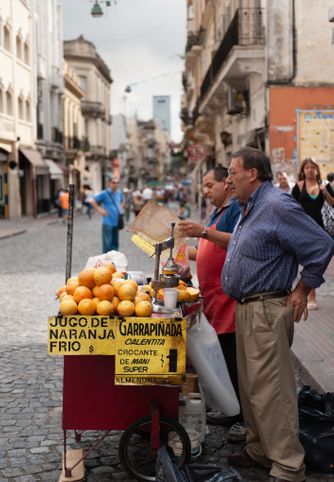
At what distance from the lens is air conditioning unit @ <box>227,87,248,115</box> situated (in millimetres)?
21594

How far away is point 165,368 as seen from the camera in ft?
12.9

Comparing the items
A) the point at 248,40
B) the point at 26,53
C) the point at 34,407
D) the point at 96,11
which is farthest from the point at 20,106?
the point at 34,407

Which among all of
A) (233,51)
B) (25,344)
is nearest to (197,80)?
(233,51)

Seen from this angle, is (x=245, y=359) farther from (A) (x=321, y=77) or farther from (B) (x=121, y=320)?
(A) (x=321, y=77)

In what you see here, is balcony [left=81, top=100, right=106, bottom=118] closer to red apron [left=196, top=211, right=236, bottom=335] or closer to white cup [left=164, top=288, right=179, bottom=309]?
red apron [left=196, top=211, right=236, bottom=335]

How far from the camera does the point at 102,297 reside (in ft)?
13.4

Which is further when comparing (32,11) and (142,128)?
(142,128)

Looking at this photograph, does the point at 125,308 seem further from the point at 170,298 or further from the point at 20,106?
the point at 20,106

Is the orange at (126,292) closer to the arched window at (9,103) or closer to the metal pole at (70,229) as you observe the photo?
the metal pole at (70,229)

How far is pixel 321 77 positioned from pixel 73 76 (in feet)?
137

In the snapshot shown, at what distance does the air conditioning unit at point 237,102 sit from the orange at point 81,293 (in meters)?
18.1

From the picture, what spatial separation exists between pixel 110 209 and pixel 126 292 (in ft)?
27.8

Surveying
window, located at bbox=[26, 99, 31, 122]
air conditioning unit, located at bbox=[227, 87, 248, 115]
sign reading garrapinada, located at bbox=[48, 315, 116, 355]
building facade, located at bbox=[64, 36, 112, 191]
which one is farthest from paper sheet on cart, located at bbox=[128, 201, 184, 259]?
building facade, located at bbox=[64, 36, 112, 191]

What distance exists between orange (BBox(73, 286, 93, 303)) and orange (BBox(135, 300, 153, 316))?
319mm
